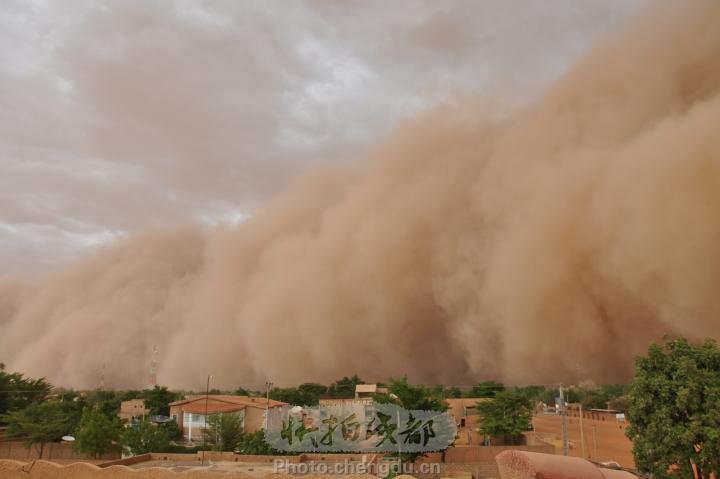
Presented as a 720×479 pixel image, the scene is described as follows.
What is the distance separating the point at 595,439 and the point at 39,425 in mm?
13824

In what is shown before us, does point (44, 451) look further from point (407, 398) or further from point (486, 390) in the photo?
point (486, 390)

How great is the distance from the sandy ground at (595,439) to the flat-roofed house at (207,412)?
7.19 meters

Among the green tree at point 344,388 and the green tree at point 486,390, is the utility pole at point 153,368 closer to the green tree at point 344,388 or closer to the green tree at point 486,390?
the green tree at point 344,388

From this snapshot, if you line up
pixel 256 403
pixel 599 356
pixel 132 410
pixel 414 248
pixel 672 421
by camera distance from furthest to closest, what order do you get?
pixel 414 248 → pixel 132 410 → pixel 599 356 → pixel 256 403 → pixel 672 421

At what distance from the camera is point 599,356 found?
59.3ft

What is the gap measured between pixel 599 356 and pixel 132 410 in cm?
1465

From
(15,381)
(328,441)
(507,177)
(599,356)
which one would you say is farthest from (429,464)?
(15,381)

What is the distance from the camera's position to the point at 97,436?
1219cm

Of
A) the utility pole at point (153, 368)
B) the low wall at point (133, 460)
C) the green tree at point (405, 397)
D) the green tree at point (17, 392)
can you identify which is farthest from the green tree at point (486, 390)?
the utility pole at point (153, 368)

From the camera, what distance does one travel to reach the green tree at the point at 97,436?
12.2m

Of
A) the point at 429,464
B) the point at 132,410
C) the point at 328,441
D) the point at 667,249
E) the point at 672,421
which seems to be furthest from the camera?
the point at 132,410

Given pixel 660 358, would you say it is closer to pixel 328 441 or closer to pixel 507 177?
pixel 328 441

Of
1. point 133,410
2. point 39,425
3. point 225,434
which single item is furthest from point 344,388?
point 39,425

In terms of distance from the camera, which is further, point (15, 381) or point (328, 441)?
point (15, 381)
